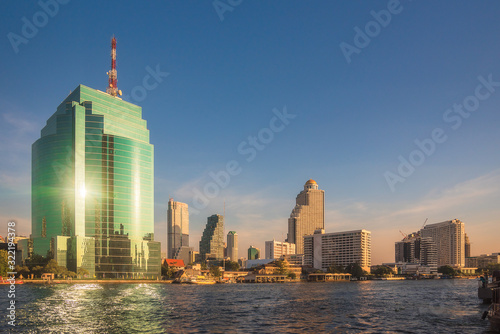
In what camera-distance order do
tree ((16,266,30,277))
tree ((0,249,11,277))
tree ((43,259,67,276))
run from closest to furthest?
1. tree ((0,249,11,277))
2. tree ((43,259,67,276))
3. tree ((16,266,30,277))

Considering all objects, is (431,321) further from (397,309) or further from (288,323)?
(288,323)

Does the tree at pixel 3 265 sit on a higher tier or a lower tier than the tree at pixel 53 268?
higher

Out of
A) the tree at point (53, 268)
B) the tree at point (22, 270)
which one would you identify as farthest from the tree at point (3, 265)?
the tree at point (22, 270)

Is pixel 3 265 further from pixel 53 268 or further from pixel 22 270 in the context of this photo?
pixel 22 270

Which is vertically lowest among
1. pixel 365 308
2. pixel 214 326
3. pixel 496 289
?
pixel 365 308

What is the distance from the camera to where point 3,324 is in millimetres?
54375

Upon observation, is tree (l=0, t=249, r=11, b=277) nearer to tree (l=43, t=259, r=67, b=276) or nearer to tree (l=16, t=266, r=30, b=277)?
tree (l=43, t=259, r=67, b=276)

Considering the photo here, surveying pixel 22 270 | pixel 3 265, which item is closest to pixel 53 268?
pixel 22 270

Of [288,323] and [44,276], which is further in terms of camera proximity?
[44,276]

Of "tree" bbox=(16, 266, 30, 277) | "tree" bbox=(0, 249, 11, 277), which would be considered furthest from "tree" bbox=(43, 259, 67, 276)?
"tree" bbox=(0, 249, 11, 277)

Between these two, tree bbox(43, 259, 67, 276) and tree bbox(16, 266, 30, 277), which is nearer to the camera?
tree bbox(43, 259, 67, 276)

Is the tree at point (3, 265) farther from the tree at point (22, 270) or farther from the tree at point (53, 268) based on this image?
the tree at point (22, 270)

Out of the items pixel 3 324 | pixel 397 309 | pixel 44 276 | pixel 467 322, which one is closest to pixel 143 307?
pixel 3 324

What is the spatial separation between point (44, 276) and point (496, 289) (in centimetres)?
19091
